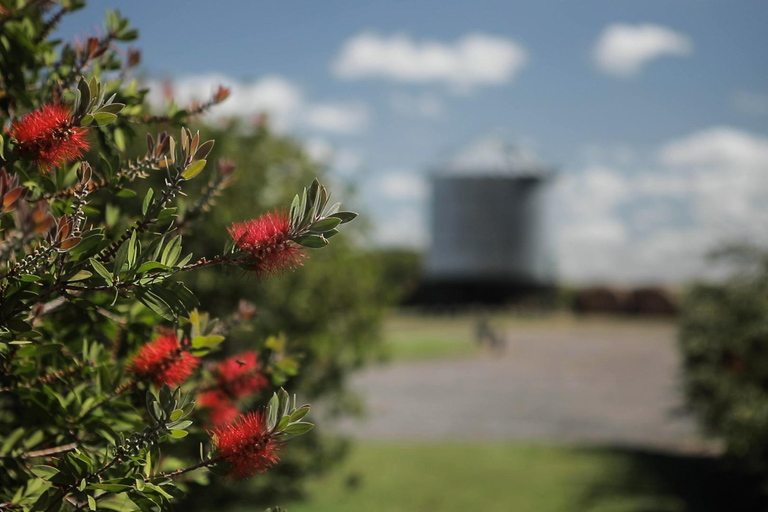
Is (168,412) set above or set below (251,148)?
below

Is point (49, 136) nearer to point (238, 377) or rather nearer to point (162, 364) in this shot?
point (162, 364)

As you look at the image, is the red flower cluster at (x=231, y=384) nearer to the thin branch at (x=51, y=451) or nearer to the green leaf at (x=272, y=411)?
the thin branch at (x=51, y=451)

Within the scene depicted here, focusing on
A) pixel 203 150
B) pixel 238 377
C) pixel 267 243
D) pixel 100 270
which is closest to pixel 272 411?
pixel 267 243

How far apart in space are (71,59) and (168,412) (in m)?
1.49

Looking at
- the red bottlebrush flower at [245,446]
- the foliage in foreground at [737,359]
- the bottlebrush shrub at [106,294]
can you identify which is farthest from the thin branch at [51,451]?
the foliage in foreground at [737,359]

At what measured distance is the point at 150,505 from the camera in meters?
1.78

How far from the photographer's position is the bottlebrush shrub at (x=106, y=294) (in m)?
1.61

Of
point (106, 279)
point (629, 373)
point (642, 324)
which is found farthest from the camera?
point (642, 324)

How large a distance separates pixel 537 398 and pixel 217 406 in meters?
16.7

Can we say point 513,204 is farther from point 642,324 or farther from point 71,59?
point 71,59

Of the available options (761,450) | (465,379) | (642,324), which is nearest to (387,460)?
(761,450)

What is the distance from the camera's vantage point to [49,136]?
1688 millimetres

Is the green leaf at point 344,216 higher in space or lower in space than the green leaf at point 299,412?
higher

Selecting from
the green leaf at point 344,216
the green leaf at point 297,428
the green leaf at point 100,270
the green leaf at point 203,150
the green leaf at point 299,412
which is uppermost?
the green leaf at point 203,150
